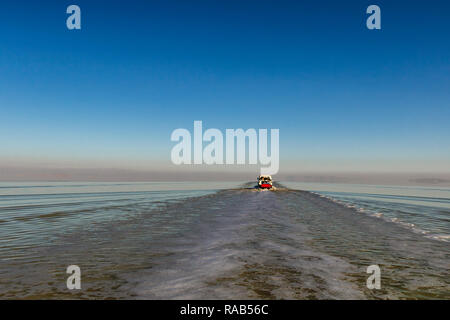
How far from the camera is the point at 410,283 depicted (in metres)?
7.99

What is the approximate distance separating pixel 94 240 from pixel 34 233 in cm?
483

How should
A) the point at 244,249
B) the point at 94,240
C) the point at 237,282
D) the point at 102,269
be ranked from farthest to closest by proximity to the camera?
the point at 94,240
the point at 244,249
the point at 102,269
the point at 237,282

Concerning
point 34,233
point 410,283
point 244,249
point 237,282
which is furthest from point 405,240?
point 34,233

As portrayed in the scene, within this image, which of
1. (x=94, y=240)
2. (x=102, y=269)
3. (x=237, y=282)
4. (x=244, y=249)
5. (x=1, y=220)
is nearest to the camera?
(x=237, y=282)

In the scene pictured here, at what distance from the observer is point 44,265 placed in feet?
31.0

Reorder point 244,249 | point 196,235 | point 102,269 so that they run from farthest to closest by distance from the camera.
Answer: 1. point 196,235
2. point 244,249
3. point 102,269
